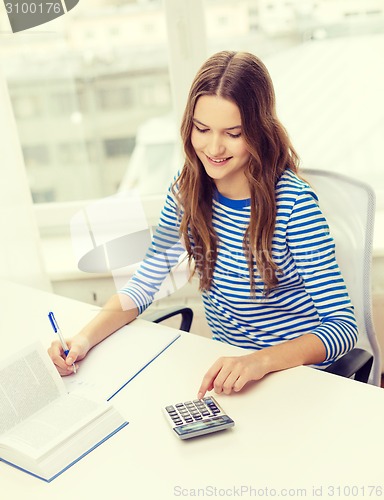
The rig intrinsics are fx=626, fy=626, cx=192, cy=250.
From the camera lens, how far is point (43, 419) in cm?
108

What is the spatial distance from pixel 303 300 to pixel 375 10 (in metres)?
1.08

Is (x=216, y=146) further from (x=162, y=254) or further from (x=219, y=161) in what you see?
(x=162, y=254)

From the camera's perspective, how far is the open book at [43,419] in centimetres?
97

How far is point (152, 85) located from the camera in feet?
6.95

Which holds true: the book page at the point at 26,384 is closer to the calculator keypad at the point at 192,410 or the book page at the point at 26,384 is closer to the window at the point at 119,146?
the calculator keypad at the point at 192,410

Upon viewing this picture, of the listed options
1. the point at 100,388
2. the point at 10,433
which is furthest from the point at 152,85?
the point at 10,433

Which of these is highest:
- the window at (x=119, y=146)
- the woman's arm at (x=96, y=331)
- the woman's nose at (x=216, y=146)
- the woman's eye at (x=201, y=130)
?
the woman's eye at (x=201, y=130)

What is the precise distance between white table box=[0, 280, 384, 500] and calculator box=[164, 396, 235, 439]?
16 millimetres

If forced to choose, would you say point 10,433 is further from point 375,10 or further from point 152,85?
point 375,10

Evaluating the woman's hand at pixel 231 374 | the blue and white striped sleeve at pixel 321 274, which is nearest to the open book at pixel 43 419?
the woman's hand at pixel 231 374

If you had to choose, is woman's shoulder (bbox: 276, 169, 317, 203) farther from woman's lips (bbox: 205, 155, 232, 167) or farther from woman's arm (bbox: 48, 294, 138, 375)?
woman's arm (bbox: 48, 294, 138, 375)

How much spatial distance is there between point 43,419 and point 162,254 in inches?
22.0

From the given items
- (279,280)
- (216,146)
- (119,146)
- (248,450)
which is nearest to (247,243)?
(279,280)

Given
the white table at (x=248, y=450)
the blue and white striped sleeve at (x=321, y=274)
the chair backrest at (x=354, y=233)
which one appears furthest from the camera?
the chair backrest at (x=354, y=233)
